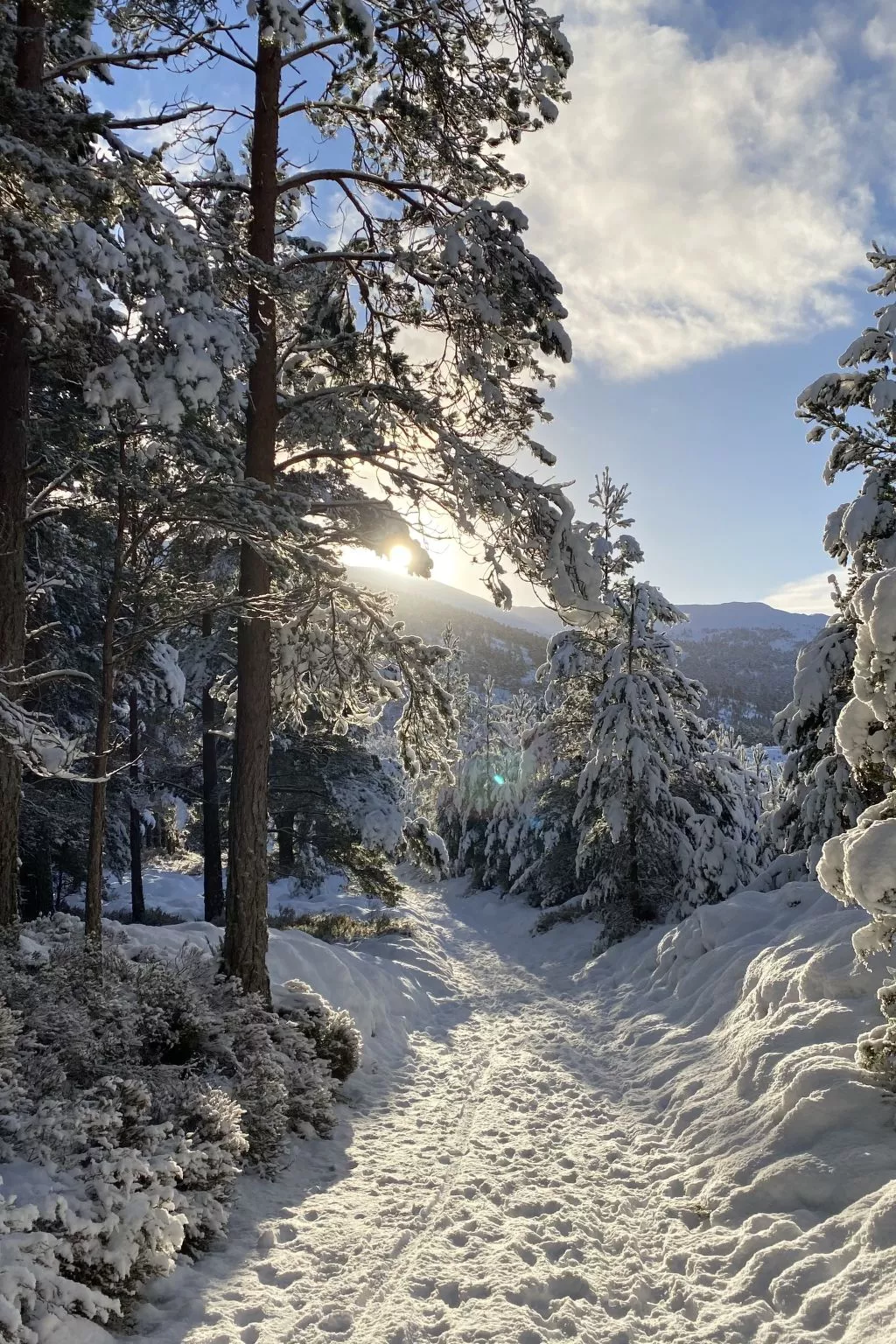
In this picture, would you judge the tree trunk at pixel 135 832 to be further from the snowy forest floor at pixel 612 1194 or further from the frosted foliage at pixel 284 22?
the frosted foliage at pixel 284 22

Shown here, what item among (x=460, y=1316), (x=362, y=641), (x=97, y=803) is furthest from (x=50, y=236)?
(x=460, y=1316)

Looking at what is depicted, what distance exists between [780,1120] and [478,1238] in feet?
8.34

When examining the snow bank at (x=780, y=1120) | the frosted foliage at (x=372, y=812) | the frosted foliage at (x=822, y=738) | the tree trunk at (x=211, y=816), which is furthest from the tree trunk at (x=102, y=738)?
the frosted foliage at (x=822, y=738)

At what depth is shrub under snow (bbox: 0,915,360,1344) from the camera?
3723 mm

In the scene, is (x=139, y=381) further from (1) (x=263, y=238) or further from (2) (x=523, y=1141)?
(2) (x=523, y=1141)

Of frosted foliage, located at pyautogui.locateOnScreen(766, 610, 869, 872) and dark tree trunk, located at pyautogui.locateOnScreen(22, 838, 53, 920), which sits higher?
frosted foliage, located at pyautogui.locateOnScreen(766, 610, 869, 872)

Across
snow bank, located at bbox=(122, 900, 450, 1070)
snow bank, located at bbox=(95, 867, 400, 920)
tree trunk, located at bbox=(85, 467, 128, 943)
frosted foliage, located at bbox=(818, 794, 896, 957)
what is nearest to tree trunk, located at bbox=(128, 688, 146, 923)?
snow bank, located at bbox=(95, 867, 400, 920)

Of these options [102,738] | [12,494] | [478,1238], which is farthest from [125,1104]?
[12,494]

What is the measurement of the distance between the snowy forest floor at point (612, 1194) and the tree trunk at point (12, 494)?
12.6ft

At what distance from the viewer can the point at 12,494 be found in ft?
22.6

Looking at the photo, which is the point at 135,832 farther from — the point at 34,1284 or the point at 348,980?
the point at 34,1284

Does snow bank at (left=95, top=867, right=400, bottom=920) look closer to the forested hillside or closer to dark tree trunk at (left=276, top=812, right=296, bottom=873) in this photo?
dark tree trunk at (left=276, top=812, right=296, bottom=873)

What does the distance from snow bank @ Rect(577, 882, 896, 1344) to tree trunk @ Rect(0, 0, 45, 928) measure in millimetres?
6513

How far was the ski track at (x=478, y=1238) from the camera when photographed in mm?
4203
